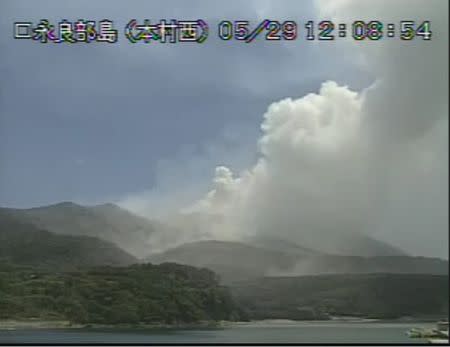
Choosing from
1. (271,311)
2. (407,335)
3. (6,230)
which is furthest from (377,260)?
(6,230)

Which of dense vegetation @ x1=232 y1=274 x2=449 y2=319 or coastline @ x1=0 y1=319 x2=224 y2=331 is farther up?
dense vegetation @ x1=232 y1=274 x2=449 y2=319

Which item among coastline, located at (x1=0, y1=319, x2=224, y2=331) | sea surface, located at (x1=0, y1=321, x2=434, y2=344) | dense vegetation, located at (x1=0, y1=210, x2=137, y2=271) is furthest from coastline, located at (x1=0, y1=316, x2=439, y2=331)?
dense vegetation, located at (x1=0, y1=210, x2=137, y2=271)

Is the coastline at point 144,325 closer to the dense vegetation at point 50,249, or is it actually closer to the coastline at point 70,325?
the coastline at point 70,325

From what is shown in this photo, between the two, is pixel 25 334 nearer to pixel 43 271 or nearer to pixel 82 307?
pixel 82 307

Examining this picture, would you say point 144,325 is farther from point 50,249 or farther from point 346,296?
point 346,296

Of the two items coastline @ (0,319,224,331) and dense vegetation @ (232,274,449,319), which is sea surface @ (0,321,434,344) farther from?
dense vegetation @ (232,274,449,319)

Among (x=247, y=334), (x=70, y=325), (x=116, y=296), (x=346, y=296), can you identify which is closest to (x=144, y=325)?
(x=116, y=296)
